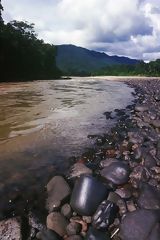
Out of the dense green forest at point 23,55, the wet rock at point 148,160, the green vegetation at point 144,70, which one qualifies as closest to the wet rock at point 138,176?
the wet rock at point 148,160

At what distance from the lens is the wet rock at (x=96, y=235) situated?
4.79 metres

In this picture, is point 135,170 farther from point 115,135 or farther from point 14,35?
point 14,35

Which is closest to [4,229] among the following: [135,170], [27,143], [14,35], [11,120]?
[135,170]

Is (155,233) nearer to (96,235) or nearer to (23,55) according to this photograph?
(96,235)

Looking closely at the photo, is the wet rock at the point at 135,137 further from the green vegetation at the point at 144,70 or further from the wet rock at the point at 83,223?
the green vegetation at the point at 144,70

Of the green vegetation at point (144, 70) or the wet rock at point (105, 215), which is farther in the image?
the green vegetation at point (144, 70)

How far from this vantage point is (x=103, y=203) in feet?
17.8

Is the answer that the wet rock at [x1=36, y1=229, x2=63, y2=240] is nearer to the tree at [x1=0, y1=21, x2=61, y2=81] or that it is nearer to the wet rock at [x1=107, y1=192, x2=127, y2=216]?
the wet rock at [x1=107, y1=192, x2=127, y2=216]

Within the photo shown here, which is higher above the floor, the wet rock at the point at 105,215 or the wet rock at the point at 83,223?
the wet rock at the point at 105,215

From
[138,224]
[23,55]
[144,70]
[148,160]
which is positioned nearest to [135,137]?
[148,160]

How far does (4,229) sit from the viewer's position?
488 centimetres

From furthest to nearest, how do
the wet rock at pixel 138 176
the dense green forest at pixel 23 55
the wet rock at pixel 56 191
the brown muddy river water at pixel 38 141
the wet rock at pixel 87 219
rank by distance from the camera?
the dense green forest at pixel 23 55 → the brown muddy river water at pixel 38 141 → the wet rock at pixel 138 176 → the wet rock at pixel 56 191 → the wet rock at pixel 87 219

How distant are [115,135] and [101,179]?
359 centimetres

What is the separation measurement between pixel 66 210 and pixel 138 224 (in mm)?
1189
